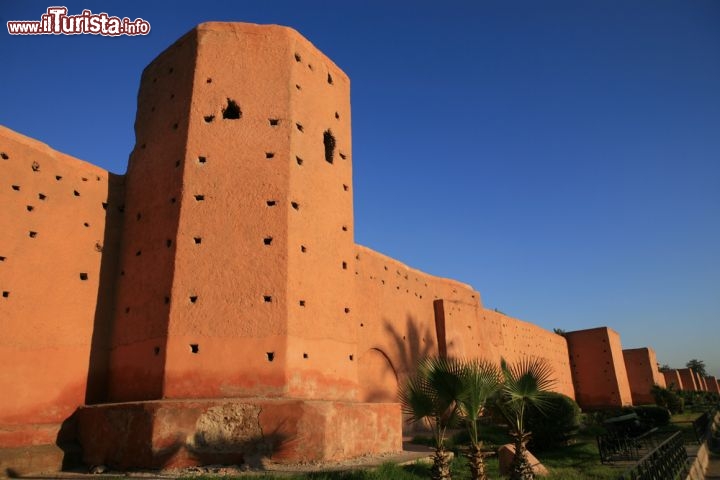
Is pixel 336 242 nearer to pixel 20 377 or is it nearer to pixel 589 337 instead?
pixel 20 377

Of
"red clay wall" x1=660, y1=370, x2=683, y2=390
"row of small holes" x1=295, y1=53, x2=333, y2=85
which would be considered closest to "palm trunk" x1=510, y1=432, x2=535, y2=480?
"row of small holes" x1=295, y1=53, x2=333, y2=85

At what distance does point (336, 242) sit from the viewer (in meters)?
10.8

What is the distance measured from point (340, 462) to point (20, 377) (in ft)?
17.3

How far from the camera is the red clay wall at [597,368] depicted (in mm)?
29078

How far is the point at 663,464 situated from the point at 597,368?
24.8 meters

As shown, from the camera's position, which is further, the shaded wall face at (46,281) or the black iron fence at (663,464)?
the shaded wall face at (46,281)

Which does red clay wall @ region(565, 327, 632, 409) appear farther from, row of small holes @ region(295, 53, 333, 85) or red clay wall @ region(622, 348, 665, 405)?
row of small holes @ region(295, 53, 333, 85)

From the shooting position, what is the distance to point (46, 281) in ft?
29.9

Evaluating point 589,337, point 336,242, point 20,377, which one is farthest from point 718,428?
point 20,377

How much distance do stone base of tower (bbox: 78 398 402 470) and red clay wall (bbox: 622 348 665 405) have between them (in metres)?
33.1

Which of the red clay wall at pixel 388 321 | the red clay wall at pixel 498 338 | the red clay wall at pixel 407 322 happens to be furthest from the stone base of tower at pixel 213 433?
the red clay wall at pixel 498 338

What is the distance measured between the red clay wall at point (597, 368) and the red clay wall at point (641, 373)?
5.30 meters

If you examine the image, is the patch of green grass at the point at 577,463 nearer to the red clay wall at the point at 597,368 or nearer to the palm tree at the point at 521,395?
the palm tree at the point at 521,395

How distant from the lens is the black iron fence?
19.6ft
